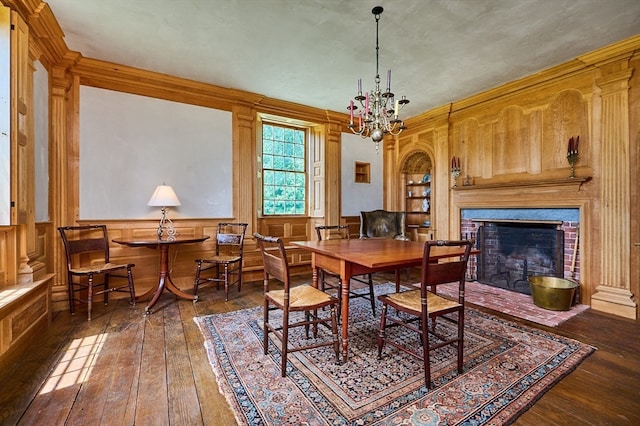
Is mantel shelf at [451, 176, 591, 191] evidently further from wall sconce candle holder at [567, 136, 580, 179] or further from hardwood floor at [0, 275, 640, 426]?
hardwood floor at [0, 275, 640, 426]

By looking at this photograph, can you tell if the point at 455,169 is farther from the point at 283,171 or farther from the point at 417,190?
the point at 283,171

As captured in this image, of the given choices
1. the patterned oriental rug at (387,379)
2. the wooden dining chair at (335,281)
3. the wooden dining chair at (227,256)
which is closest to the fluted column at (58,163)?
the wooden dining chair at (227,256)

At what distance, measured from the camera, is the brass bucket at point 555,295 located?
3.08m

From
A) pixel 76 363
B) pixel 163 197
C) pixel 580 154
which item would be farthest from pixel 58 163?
pixel 580 154

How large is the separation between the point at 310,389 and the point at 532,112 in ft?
13.8

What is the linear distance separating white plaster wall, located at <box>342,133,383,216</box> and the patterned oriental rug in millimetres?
3059

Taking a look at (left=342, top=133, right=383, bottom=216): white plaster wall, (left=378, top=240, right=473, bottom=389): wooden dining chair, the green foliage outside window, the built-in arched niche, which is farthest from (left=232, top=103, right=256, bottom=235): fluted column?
the built-in arched niche

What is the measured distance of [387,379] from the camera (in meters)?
1.87

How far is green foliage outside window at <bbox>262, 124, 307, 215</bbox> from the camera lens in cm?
486

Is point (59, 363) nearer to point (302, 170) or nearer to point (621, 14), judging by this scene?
point (302, 170)

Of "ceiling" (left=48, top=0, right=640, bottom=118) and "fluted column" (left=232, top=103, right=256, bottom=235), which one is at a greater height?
"ceiling" (left=48, top=0, right=640, bottom=118)

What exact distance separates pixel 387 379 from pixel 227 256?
2661 millimetres

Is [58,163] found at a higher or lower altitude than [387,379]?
higher

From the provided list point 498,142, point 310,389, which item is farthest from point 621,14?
point 310,389
